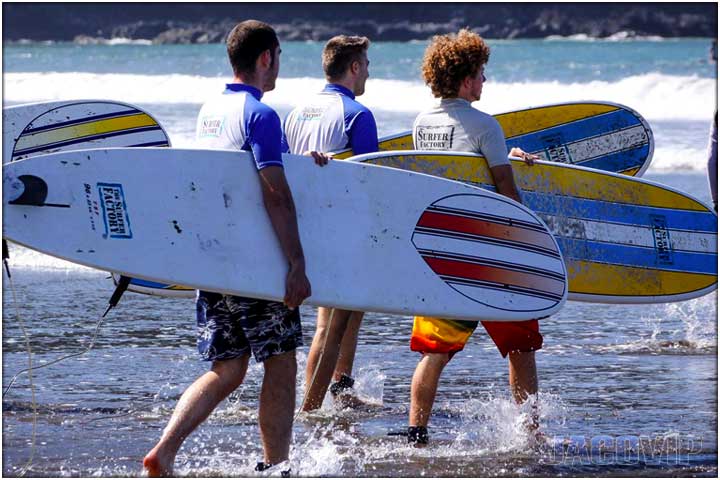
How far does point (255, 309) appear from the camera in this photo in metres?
3.63

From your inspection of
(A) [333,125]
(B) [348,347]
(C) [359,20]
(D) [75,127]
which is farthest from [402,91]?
(C) [359,20]

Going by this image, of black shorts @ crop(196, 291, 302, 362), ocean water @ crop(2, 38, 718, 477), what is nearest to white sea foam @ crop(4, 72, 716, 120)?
ocean water @ crop(2, 38, 718, 477)

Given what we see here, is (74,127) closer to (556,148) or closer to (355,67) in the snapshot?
(355,67)

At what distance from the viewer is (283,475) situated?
3.65 meters

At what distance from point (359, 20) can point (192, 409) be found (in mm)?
64665

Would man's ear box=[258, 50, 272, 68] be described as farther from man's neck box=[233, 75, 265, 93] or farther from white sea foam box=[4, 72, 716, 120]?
white sea foam box=[4, 72, 716, 120]

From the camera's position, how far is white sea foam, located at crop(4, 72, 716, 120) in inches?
A: 881

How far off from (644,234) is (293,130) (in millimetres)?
1477

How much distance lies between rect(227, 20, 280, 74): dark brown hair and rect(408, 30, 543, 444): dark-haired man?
807 mm

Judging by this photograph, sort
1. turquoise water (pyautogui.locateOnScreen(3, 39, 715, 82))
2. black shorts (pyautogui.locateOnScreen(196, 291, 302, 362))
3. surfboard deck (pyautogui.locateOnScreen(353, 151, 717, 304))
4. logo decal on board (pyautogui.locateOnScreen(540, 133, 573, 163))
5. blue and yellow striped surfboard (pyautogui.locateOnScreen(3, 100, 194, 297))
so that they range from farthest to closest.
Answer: turquoise water (pyautogui.locateOnScreen(3, 39, 715, 82)), blue and yellow striped surfboard (pyautogui.locateOnScreen(3, 100, 194, 297)), logo decal on board (pyautogui.locateOnScreen(540, 133, 573, 163)), surfboard deck (pyautogui.locateOnScreen(353, 151, 717, 304)), black shorts (pyautogui.locateOnScreen(196, 291, 302, 362))

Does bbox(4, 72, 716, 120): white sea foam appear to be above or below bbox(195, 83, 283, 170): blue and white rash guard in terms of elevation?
above

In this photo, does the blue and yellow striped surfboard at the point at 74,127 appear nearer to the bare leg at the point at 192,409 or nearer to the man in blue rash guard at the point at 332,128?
the man in blue rash guard at the point at 332,128

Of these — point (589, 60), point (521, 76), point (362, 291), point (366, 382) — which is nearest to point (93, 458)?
point (362, 291)

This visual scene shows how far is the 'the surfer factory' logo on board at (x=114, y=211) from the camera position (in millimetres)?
3586
